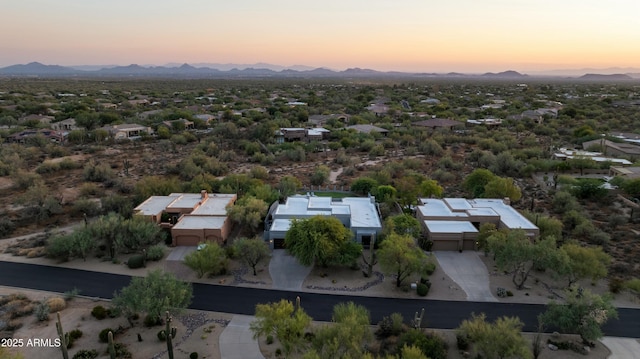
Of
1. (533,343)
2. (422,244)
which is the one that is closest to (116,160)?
(422,244)

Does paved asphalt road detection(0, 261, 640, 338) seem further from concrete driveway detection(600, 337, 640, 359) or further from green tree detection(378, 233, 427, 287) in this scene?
green tree detection(378, 233, 427, 287)

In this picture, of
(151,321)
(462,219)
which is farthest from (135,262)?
(462,219)

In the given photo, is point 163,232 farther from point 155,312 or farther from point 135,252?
point 155,312

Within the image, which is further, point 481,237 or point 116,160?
point 116,160

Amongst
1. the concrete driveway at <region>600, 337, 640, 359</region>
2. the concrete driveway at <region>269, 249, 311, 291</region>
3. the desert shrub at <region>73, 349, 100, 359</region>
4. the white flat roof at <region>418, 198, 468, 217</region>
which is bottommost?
the desert shrub at <region>73, 349, 100, 359</region>

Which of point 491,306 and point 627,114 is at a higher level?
point 627,114

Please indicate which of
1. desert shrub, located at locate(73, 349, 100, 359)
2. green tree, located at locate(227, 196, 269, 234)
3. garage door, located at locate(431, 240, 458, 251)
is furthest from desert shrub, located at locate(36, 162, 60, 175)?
garage door, located at locate(431, 240, 458, 251)

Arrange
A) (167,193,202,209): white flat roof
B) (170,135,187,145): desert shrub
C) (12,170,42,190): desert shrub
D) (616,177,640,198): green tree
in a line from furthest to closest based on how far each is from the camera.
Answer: (170,135,187,145): desert shrub < (12,170,42,190): desert shrub < (616,177,640,198): green tree < (167,193,202,209): white flat roof
